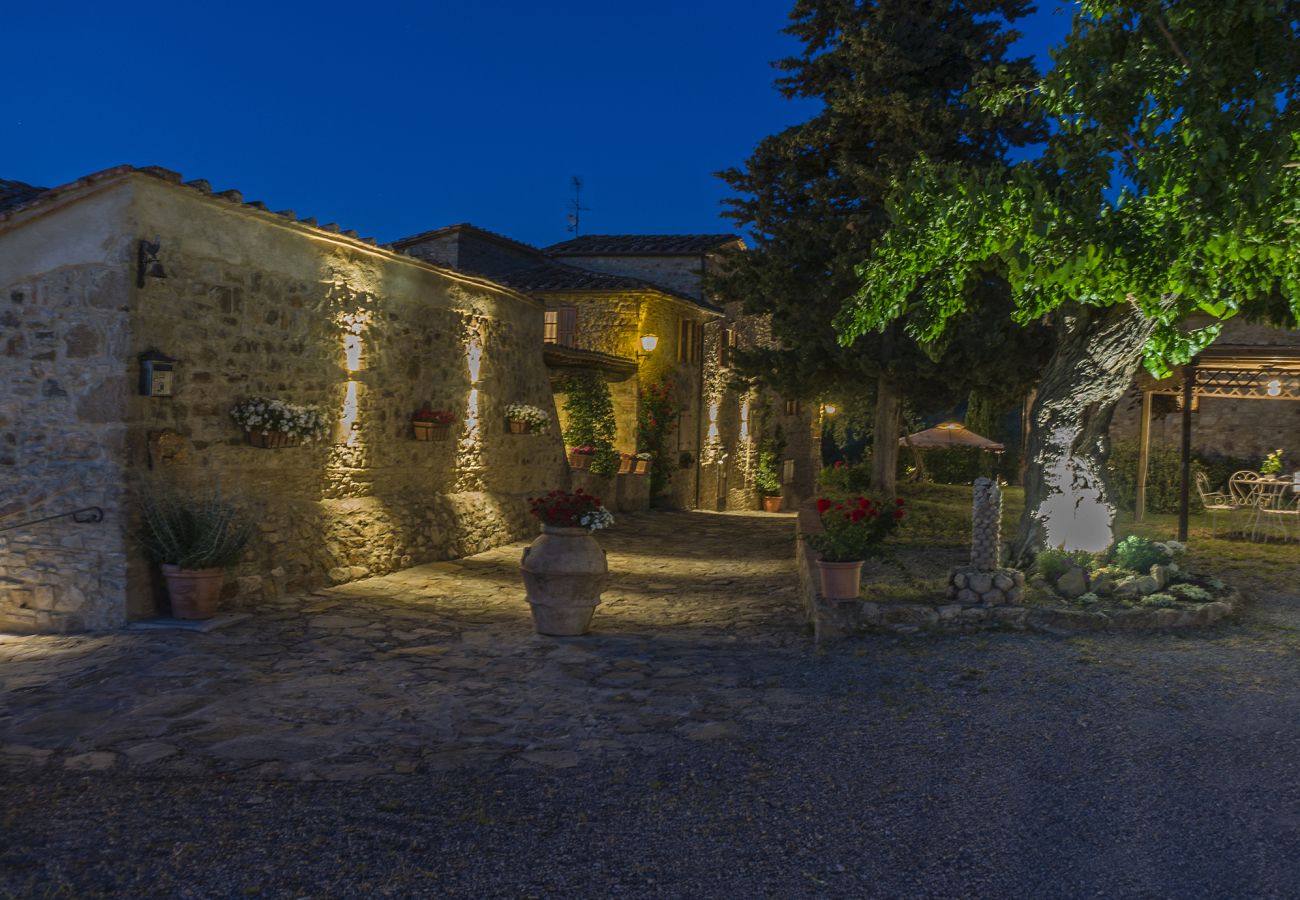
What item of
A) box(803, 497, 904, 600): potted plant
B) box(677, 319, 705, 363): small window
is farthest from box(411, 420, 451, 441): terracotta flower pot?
box(677, 319, 705, 363): small window

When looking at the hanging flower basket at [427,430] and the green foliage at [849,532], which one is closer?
the green foliage at [849,532]

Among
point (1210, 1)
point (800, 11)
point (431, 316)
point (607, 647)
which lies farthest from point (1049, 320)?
point (607, 647)

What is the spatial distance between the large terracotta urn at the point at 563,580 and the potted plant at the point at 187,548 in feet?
7.86

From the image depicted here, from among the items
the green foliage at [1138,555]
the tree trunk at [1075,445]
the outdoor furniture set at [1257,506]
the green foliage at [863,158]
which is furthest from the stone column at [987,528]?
the outdoor furniture set at [1257,506]

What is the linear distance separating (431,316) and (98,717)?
23.0 feet

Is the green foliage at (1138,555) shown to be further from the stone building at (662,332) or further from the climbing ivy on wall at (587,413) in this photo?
the climbing ivy on wall at (587,413)

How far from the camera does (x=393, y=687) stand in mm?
5840

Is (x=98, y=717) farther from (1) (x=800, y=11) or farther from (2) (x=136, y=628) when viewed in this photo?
(1) (x=800, y=11)

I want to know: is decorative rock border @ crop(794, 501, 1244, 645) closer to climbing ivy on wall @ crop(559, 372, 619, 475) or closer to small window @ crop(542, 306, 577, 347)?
climbing ivy on wall @ crop(559, 372, 619, 475)

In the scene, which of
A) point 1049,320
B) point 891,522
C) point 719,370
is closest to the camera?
point 891,522

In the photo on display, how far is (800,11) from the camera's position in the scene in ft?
46.7

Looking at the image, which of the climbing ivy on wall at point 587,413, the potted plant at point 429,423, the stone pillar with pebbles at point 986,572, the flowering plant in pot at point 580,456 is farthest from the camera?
the climbing ivy on wall at point 587,413

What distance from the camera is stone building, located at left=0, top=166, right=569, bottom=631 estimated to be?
7344mm

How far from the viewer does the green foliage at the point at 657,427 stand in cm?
2003
